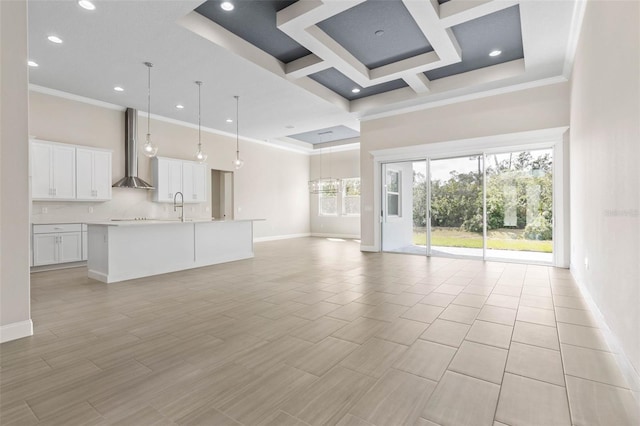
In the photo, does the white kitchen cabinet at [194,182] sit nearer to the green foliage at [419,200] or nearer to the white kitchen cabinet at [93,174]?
the white kitchen cabinet at [93,174]

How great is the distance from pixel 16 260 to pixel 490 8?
5.53 m

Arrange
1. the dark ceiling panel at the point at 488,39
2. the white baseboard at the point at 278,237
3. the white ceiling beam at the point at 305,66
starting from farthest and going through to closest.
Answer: the white baseboard at the point at 278,237 < the white ceiling beam at the point at 305,66 < the dark ceiling panel at the point at 488,39

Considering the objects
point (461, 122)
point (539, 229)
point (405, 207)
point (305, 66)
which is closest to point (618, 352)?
point (539, 229)

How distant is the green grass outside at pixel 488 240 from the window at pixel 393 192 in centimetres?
84

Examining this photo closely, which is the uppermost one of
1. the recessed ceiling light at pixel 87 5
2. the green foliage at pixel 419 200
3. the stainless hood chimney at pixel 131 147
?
the recessed ceiling light at pixel 87 5

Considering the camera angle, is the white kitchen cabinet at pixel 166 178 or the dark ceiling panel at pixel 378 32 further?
the white kitchen cabinet at pixel 166 178

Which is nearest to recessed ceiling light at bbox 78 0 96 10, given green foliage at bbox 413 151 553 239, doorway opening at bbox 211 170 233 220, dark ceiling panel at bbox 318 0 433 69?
dark ceiling panel at bbox 318 0 433 69

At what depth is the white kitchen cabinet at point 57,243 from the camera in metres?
5.40

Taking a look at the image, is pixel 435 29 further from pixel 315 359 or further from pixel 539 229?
pixel 315 359

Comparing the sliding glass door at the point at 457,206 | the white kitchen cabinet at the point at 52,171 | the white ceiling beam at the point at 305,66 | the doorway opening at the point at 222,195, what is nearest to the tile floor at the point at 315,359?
the sliding glass door at the point at 457,206

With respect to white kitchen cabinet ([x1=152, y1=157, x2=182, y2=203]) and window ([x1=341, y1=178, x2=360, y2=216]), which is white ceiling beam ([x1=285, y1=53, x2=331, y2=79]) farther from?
window ([x1=341, y1=178, x2=360, y2=216])

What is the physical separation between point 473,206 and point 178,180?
6934mm

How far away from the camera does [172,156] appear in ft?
26.2

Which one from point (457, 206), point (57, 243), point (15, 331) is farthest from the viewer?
point (457, 206)
